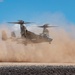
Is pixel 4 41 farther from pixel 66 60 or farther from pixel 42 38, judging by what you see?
pixel 66 60

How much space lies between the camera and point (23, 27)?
103 meters

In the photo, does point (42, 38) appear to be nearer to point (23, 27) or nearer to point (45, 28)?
point (23, 27)

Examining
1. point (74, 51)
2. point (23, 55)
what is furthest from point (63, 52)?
point (23, 55)

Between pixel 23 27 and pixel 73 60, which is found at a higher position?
pixel 23 27

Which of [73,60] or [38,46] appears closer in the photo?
[73,60]

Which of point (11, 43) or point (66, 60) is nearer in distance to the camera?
point (66, 60)

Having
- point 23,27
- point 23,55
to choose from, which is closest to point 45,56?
point 23,55

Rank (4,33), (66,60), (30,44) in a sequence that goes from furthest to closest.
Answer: (4,33)
(30,44)
(66,60)

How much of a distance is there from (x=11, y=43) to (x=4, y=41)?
3.13 metres

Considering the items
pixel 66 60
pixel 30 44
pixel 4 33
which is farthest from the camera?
pixel 4 33

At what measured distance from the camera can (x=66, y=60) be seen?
3578 inches

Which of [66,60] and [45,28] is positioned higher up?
[45,28]

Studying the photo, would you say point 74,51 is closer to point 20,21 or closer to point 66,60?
point 66,60

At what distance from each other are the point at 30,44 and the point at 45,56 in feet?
17.6
